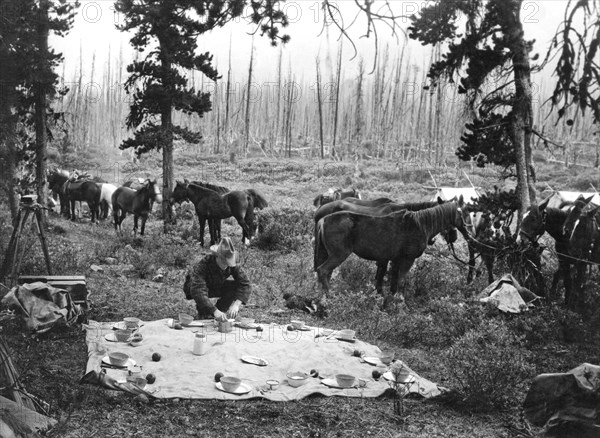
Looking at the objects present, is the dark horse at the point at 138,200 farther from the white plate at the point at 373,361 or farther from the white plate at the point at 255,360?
the white plate at the point at 373,361

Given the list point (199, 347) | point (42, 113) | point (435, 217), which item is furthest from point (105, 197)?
point (199, 347)

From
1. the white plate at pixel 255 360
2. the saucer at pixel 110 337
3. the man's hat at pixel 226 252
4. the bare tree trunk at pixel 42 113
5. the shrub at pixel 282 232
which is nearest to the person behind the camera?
the white plate at pixel 255 360

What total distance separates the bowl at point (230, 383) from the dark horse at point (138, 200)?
10180 millimetres

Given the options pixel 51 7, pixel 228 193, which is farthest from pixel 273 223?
pixel 51 7

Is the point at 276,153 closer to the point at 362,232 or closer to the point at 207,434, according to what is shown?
the point at 362,232

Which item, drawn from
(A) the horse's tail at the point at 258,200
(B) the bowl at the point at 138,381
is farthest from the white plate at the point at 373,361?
(A) the horse's tail at the point at 258,200

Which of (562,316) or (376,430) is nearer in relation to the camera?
(376,430)

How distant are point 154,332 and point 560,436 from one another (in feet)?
13.3

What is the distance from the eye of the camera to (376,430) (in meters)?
4.30

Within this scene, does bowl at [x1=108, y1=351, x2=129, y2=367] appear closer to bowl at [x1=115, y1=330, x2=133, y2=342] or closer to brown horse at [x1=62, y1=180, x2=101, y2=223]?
bowl at [x1=115, y1=330, x2=133, y2=342]

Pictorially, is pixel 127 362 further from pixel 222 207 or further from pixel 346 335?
pixel 222 207

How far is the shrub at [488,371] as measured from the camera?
4836mm

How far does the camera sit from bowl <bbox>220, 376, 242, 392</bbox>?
189 inches

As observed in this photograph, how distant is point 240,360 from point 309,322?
2.31 m
